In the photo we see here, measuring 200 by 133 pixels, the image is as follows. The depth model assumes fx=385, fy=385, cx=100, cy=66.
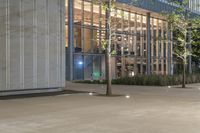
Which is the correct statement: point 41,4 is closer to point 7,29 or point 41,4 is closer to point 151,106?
point 7,29

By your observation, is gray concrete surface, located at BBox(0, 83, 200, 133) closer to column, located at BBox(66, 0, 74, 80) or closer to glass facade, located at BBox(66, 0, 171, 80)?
glass facade, located at BBox(66, 0, 171, 80)

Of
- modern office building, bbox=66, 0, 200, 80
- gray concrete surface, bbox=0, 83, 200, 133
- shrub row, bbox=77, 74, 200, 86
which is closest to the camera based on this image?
gray concrete surface, bbox=0, 83, 200, 133

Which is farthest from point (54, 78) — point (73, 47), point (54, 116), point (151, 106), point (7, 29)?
point (73, 47)

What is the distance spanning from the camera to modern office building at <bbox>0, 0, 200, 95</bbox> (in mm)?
18938

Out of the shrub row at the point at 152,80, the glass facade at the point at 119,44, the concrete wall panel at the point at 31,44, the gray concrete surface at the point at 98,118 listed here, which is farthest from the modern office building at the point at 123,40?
the gray concrete surface at the point at 98,118

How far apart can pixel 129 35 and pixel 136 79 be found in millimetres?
16236

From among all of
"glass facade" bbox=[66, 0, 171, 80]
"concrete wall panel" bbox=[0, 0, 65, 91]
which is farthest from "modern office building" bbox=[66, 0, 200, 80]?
"concrete wall panel" bbox=[0, 0, 65, 91]

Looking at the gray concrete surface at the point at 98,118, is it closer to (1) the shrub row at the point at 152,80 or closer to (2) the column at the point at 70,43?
(1) the shrub row at the point at 152,80

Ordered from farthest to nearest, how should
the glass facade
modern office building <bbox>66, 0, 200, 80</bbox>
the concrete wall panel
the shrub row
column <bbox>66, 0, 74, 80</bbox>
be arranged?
the glass facade < modern office building <bbox>66, 0, 200, 80</bbox> < column <bbox>66, 0, 74, 80</bbox> < the shrub row < the concrete wall panel

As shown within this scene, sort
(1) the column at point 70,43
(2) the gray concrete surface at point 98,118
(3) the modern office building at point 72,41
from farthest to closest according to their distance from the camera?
1. (1) the column at point 70,43
2. (3) the modern office building at point 72,41
3. (2) the gray concrete surface at point 98,118

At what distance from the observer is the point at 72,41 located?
122ft

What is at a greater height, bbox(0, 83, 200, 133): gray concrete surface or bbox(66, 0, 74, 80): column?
bbox(66, 0, 74, 80): column

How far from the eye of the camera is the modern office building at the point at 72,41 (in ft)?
62.1

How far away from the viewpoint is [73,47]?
123 ft
